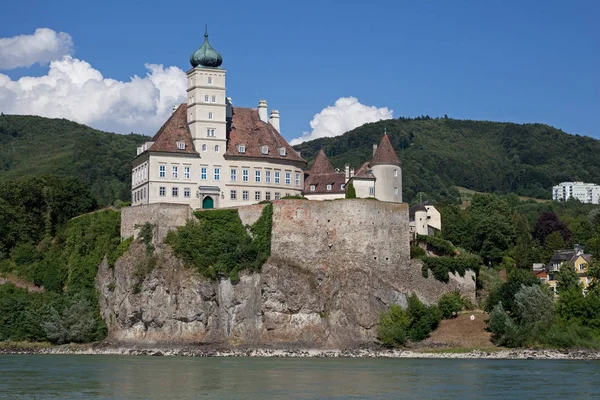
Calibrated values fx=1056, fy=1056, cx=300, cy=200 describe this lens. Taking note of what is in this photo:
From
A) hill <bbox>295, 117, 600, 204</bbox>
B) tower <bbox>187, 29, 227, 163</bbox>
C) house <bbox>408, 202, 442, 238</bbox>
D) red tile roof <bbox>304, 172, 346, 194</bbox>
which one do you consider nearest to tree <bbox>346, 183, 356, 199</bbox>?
red tile roof <bbox>304, 172, 346, 194</bbox>

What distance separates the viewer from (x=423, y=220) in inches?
3196

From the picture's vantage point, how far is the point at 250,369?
55219 mm

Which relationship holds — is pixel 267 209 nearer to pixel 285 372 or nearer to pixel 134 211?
pixel 134 211

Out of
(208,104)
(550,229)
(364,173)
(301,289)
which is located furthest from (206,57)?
(550,229)

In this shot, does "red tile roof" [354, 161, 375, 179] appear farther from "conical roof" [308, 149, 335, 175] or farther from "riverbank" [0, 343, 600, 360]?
"riverbank" [0, 343, 600, 360]

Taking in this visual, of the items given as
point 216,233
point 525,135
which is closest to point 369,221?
point 216,233

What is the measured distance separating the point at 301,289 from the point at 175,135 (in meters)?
15.4

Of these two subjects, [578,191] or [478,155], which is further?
[478,155]

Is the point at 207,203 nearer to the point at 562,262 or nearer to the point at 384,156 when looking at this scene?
the point at 384,156

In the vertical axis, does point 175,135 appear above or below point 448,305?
above

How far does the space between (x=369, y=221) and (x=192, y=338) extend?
13646 millimetres

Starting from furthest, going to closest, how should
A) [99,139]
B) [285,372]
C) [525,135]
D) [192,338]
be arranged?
[525,135] < [99,139] < [192,338] < [285,372]

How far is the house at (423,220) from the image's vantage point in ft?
263

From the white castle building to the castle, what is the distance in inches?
3791
